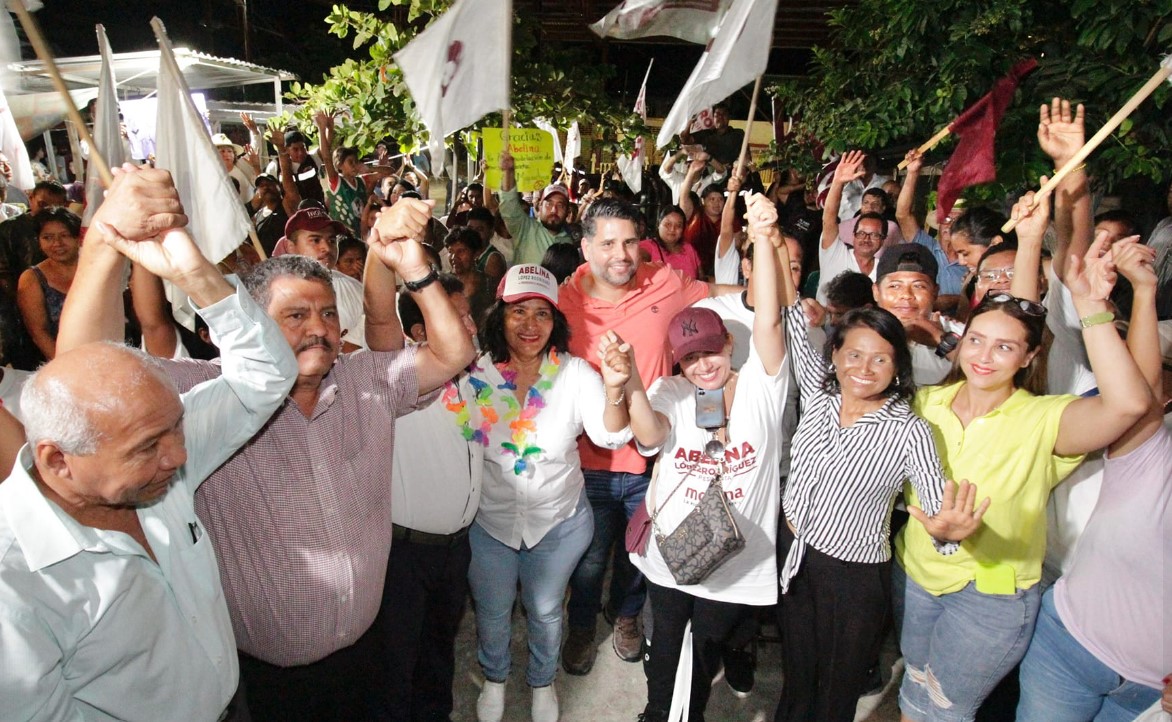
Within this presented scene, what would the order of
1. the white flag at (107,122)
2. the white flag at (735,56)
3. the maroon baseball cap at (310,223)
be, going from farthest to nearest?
the maroon baseball cap at (310,223), the white flag at (735,56), the white flag at (107,122)

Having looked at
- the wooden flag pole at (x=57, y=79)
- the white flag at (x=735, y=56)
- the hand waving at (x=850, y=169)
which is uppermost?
the white flag at (x=735, y=56)

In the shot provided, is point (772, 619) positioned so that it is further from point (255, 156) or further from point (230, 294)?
point (255, 156)

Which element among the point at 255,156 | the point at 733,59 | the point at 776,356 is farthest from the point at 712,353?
the point at 255,156

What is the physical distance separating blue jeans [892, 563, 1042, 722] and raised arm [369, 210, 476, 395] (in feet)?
6.23

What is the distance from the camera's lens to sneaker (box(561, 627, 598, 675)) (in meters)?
3.39

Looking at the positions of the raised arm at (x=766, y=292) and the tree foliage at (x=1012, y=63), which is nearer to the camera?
the raised arm at (x=766, y=292)

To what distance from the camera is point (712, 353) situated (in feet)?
8.67

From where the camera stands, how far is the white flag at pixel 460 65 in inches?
117

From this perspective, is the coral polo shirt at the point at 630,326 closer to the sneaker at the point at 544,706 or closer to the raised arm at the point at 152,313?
the sneaker at the point at 544,706

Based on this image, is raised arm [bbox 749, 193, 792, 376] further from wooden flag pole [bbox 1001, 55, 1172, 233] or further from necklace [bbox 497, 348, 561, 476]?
wooden flag pole [bbox 1001, 55, 1172, 233]

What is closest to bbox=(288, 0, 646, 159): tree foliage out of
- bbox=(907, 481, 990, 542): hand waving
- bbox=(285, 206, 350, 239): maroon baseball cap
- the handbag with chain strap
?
bbox=(285, 206, 350, 239): maroon baseball cap

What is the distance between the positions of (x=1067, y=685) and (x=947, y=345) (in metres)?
1.31

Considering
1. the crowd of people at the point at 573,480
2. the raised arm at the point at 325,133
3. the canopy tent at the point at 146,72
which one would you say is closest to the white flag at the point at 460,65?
the crowd of people at the point at 573,480

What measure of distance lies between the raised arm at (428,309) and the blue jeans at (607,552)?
44.9 inches
